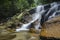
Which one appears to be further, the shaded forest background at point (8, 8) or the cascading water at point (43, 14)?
the shaded forest background at point (8, 8)

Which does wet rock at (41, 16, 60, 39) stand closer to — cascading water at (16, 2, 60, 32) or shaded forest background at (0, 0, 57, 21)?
cascading water at (16, 2, 60, 32)

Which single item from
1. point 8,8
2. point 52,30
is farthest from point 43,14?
point 52,30

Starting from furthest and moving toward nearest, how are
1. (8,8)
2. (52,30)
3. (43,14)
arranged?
(8,8)
(43,14)
(52,30)

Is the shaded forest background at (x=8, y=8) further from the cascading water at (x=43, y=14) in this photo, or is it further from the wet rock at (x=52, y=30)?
the wet rock at (x=52, y=30)

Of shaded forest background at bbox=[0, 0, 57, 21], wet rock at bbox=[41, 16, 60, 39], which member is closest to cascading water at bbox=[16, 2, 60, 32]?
shaded forest background at bbox=[0, 0, 57, 21]

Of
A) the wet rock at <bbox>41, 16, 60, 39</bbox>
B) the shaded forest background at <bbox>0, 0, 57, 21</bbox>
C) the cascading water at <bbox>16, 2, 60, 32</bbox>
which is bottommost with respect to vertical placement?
the wet rock at <bbox>41, 16, 60, 39</bbox>

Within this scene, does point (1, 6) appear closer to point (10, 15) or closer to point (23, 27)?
point (10, 15)

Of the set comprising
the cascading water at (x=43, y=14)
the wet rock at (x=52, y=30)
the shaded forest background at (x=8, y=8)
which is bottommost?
the wet rock at (x=52, y=30)

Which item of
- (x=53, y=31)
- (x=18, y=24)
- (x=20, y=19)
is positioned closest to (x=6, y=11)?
(x=20, y=19)

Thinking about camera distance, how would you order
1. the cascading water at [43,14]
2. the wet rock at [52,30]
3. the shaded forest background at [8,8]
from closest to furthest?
the wet rock at [52,30], the cascading water at [43,14], the shaded forest background at [8,8]

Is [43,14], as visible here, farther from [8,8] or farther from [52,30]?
[52,30]

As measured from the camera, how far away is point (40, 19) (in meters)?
13.7

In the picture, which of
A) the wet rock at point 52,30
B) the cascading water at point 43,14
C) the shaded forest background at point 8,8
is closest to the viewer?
the wet rock at point 52,30

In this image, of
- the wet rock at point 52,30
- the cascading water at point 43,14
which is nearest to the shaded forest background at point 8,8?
the cascading water at point 43,14
